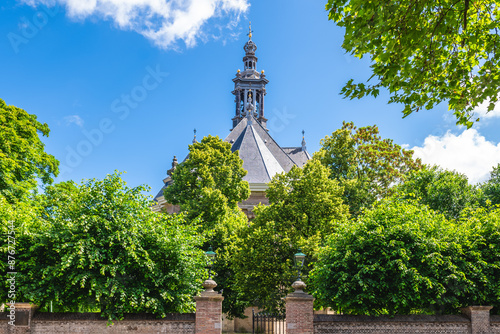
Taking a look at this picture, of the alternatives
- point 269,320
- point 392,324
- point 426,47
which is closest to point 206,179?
point 269,320

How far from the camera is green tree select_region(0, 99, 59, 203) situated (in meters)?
23.0

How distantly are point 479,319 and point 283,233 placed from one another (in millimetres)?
9266

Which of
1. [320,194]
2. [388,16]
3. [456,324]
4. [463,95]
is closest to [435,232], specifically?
[456,324]

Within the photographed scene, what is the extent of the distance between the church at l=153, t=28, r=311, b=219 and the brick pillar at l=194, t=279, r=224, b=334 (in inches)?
843

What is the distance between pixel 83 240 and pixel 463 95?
37.4 feet

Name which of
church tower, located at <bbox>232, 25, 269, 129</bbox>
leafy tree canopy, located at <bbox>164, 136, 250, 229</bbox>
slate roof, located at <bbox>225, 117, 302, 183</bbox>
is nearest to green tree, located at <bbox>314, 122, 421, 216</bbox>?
leafy tree canopy, located at <bbox>164, 136, 250, 229</bbox>

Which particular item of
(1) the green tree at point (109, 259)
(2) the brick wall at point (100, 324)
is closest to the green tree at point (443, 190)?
(1) the green tree at point (109, 259)

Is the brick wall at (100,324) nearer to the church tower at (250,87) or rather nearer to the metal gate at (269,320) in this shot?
the metal gate at (269,320)

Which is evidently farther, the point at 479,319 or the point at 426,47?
the point at 479,319

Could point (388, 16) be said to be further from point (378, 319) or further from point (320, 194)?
point (320, 194)

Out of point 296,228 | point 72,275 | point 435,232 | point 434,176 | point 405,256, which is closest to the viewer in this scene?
point 72,275

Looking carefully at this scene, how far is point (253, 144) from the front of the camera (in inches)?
1906

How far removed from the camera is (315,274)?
57.7ft

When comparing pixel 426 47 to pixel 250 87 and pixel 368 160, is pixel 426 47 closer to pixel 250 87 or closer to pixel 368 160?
pixel 368 160
